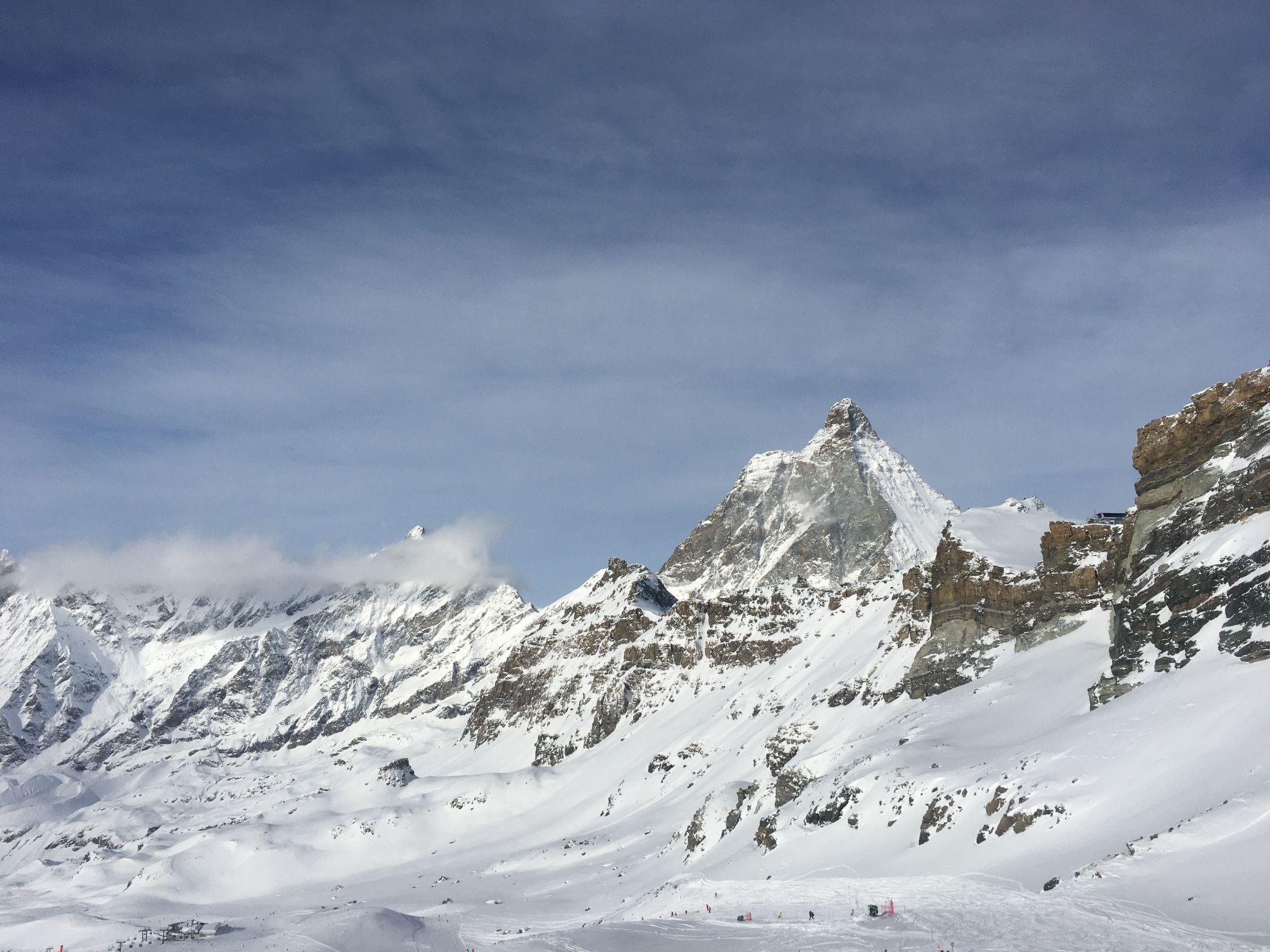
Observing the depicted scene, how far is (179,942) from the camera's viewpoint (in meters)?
78.4

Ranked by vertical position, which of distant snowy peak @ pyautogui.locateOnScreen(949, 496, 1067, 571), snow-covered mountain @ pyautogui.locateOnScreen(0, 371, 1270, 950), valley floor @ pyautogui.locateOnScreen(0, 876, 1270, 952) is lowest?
valley floor @ pyautogui.locateOnScreen(0, 876, 1270, 952)

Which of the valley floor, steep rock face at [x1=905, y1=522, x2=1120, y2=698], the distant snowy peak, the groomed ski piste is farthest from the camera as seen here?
the distant snowy peak

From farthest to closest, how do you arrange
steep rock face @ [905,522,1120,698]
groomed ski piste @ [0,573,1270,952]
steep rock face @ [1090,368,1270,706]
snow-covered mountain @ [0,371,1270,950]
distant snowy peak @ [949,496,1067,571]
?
distant snowy peak @ [949,496,1067,571] < steep rock face @ [905,522,1120,698] < steep rock face @ [1090,368,1270,706] < snow-covered mountain @ [0,371,1270,950] < groomed ski piste @ [0,573,1270,952]

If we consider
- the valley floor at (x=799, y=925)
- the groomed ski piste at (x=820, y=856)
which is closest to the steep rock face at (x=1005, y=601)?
the groomed ski piste at (x=820, y=856)

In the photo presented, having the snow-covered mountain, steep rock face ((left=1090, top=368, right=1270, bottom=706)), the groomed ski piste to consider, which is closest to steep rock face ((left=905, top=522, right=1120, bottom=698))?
the snow-covered mountain

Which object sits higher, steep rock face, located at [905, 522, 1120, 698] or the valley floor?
steep rock face, located at [905, 522, 1120, 698]

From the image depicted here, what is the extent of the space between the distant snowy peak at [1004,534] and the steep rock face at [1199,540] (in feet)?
77.8

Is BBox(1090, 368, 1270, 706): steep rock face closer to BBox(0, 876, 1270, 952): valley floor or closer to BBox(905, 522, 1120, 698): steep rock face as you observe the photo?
BBox(905, 522, 1120, 698): steep rock face

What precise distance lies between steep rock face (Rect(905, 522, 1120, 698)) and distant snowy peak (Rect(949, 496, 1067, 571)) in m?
1.93

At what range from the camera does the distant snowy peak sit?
8362 cm

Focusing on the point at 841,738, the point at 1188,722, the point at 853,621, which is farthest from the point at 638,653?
the point at 1188,722

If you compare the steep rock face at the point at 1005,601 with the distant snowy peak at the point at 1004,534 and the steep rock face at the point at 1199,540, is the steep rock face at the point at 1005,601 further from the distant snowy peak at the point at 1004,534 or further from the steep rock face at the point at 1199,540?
the steep rock face at the point at 1199,540

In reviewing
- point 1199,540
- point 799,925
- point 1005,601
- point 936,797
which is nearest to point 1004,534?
point 1005,601

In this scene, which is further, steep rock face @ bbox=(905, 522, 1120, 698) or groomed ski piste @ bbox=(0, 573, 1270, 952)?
steep rock face @ bbox=(905, 522, 1120, 698)
